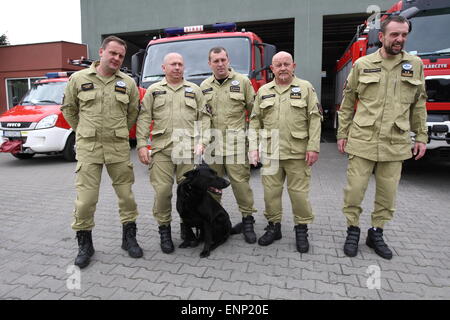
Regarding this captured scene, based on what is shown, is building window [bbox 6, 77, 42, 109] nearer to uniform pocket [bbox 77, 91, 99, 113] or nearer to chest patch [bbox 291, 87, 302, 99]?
uniform pocket [bbox 77, 91, 99, 113]

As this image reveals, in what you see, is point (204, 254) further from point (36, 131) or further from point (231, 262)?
point (36, 131)

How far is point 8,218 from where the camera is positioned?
175 inches

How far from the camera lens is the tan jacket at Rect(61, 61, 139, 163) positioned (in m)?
3.01

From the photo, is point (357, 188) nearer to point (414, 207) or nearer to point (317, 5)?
point (414, 207)

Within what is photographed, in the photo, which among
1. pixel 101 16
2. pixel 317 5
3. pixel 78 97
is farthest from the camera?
pixel 101 16

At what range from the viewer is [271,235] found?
11.5ft

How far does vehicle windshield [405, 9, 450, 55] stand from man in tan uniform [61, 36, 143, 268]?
15.1 ft

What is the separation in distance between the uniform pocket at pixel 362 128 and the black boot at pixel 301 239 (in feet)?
3.36

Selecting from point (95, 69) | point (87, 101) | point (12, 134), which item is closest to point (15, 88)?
point (12, 134)

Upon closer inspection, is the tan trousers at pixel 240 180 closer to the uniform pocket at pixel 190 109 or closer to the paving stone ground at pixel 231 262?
the paving stone ground at pixel 231 262

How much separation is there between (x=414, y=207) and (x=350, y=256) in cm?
213

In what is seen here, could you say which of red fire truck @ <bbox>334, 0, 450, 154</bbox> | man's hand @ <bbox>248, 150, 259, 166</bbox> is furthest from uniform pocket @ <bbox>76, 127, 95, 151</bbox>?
red fire truck @ <bbox>334, 0, 450, 154</bbox>
